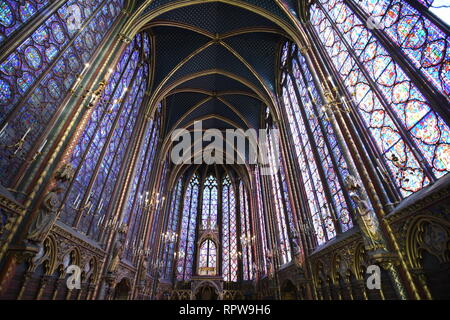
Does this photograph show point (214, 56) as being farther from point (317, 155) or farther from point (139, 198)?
point (139, 198)

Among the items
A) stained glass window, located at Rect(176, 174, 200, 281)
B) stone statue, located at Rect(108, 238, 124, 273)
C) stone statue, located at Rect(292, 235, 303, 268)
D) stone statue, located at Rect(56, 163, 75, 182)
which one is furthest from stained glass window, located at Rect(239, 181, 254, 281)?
stone statue, located at Rect(56, 163, 75, 182)

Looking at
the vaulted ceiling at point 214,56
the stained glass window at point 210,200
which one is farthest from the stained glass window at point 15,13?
the stained glass window at point 210,200

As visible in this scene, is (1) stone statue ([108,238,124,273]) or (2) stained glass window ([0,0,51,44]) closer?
(2) stained glass window ([0,0,51,44])

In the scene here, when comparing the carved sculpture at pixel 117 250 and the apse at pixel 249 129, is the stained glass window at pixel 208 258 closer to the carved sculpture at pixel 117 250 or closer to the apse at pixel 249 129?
the apse at pixel 249 129

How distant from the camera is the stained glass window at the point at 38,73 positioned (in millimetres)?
5453

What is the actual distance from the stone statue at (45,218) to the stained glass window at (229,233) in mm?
18877

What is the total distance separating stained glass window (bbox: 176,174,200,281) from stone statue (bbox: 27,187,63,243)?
1725 cm

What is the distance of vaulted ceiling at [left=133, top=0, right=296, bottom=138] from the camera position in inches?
518

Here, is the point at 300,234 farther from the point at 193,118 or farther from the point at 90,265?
the point at 193,118

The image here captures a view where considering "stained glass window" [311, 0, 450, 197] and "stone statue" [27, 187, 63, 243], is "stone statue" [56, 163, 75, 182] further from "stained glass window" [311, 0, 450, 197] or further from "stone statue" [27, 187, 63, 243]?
"stained glass window" [311, 0, 450, 197]

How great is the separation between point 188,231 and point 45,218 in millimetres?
19269

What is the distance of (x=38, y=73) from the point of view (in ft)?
20.8

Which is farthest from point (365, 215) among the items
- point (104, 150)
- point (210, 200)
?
point (210, 200)
